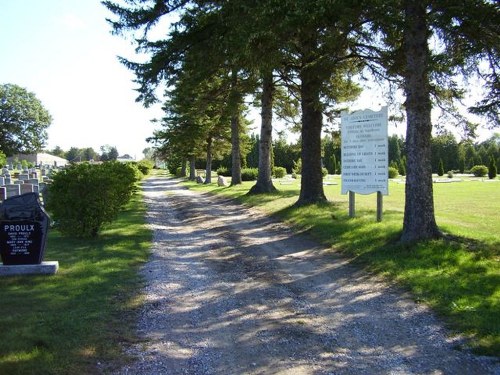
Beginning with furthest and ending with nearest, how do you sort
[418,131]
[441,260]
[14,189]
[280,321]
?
[14,189] < [418,131] < [441,260] < [280,321]

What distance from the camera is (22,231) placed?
24.9ft

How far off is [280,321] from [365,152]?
7.71m

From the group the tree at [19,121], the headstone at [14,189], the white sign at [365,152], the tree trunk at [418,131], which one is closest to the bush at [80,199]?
the white sign at [365,152]

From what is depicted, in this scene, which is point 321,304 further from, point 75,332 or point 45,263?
point 45,263

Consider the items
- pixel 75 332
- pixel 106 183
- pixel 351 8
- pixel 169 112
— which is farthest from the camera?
pixel 169 112

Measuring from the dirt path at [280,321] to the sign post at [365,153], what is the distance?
11.2ft

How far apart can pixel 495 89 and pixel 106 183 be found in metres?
8.66

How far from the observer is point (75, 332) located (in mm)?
5012

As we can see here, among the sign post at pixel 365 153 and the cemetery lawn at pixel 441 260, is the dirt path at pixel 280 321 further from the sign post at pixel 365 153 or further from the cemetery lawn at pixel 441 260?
the sign post at pixel 365 153

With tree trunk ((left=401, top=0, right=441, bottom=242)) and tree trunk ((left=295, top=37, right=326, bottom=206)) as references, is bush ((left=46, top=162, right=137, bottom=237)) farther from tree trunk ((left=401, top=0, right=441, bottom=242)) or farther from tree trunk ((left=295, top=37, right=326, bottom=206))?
tree trunk ((left=295, top=37, right=326, bottom=206))

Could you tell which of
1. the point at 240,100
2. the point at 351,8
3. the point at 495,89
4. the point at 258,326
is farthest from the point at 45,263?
the point at 240,100

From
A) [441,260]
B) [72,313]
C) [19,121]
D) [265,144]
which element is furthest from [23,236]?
[19,121]

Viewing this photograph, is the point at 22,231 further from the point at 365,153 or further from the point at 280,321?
the point at 365,153

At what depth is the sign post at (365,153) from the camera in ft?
39.2
